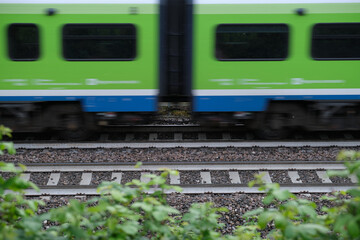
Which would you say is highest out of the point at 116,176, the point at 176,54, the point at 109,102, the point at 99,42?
the point at 99,42

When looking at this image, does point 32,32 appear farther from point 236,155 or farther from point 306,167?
point 306,167

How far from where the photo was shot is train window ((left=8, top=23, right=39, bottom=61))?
855 cm

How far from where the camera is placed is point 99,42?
28.4 ft

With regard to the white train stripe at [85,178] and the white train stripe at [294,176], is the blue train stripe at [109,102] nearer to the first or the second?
the white train stripe at [85,178]

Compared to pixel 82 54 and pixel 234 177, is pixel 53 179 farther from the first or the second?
pixel 234 177

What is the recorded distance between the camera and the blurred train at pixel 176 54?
850 cm

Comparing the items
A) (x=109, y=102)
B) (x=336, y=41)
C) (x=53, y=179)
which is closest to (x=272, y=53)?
(x=336, y=41)

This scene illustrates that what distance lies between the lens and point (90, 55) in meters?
8.70

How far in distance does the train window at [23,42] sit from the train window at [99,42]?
22.6 inches

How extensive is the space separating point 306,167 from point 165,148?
Result: 267cm

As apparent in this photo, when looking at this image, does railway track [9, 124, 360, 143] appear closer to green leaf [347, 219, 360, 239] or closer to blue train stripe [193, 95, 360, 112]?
blue train stripe [193, 95, 360, 112]

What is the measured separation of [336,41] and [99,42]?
4.67 meters

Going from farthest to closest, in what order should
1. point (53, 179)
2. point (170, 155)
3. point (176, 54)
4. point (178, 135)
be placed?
point (178, 135) < point (176, 54) < point (170, 155) < point (53, 179)

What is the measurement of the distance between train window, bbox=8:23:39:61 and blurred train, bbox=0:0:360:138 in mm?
19
